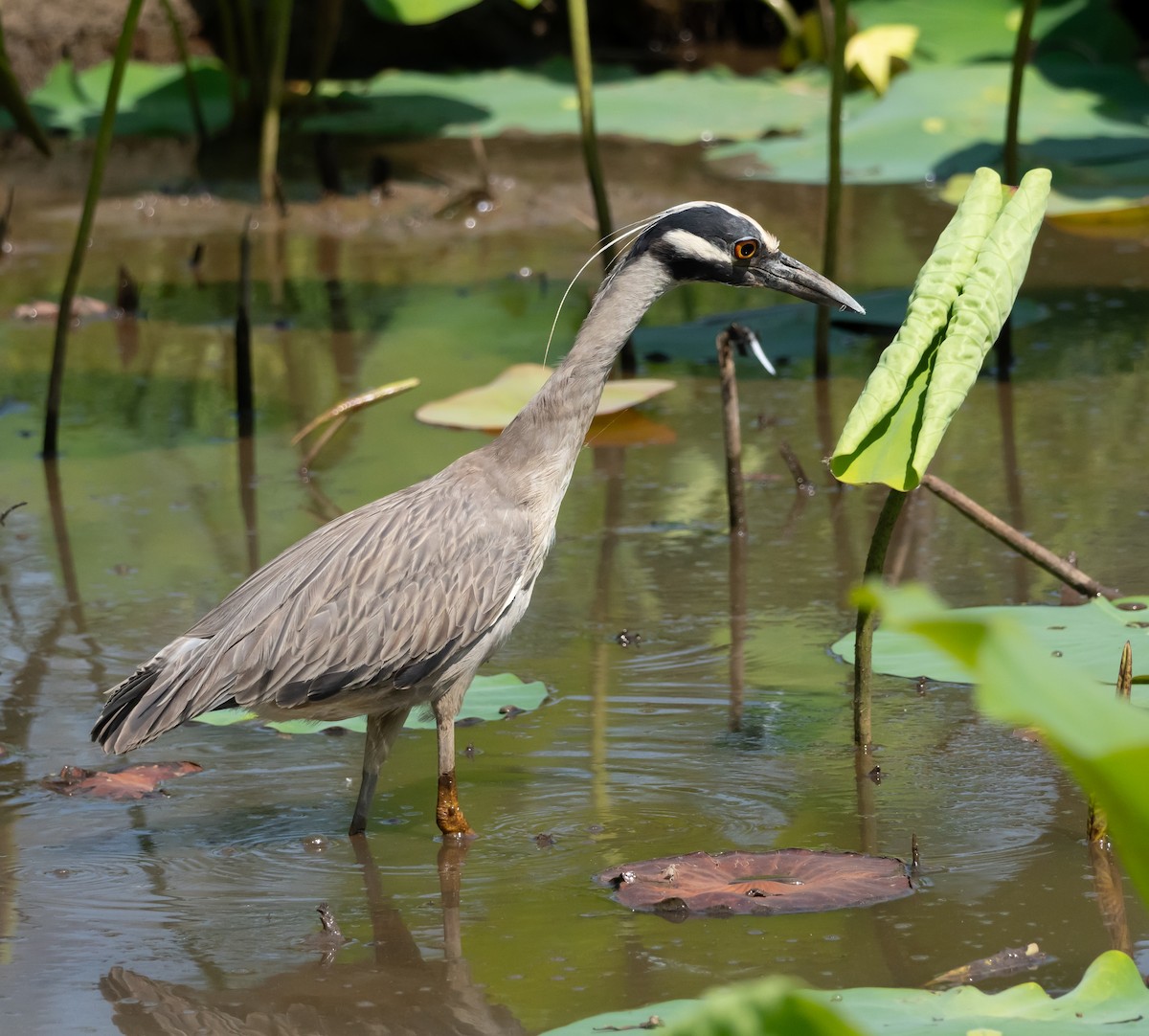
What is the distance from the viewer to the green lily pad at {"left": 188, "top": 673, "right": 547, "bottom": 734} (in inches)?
197

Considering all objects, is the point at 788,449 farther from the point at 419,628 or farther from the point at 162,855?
the point at 162,855

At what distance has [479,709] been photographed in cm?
502

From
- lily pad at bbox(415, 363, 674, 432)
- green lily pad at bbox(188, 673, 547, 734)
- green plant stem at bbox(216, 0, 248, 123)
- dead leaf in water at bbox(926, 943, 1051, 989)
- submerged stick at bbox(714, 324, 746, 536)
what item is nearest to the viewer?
dead leaf in water at bbox(926, 943, 1051, 989)

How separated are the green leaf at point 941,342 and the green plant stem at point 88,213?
12.2 feet

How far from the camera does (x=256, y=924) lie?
3914mm

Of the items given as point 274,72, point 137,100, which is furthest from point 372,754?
point 137,100

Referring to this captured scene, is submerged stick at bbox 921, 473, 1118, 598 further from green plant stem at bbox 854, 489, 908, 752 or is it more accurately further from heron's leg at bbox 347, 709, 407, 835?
heron's leg at bbox 347, 709, 407, 835

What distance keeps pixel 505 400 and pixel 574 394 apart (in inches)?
126

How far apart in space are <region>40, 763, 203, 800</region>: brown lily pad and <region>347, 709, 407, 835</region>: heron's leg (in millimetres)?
579

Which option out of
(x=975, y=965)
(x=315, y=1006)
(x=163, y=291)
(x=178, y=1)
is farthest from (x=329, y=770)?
(x=178, y=1)

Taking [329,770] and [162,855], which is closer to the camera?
[162,855]

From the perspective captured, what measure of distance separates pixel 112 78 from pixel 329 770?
3359 mm

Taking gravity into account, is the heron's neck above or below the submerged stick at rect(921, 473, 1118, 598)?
above

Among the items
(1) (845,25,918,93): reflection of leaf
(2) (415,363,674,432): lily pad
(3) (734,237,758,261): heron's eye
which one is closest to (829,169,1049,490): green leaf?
(3) (734,237,758,261): heron's eye
